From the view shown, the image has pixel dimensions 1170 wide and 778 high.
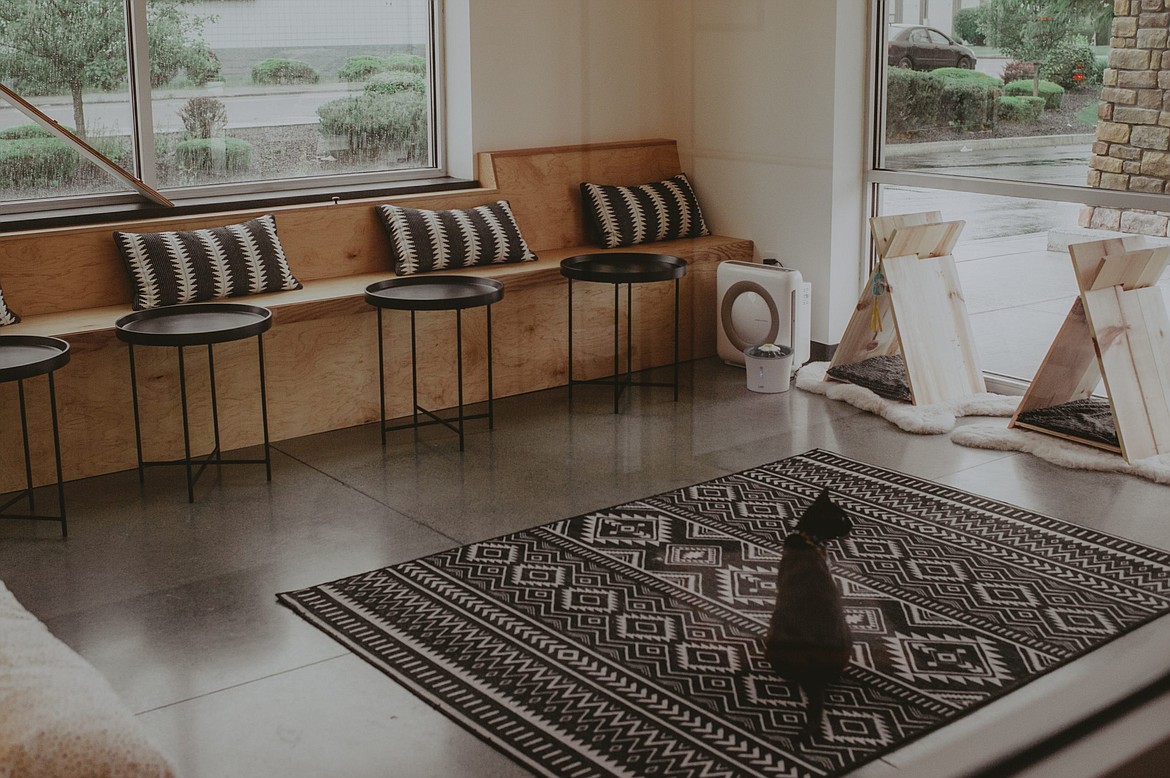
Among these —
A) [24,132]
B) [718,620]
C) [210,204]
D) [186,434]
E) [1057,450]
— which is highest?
[24,132]

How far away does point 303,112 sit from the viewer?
488 cm

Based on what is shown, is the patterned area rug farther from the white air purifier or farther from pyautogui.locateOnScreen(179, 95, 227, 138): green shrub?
pyautogui.locateOnScreen(179, 95, 227, 138): green shrub

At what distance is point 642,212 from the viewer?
5340 mm

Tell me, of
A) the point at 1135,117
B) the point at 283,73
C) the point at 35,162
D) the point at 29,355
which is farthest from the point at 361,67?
the point at 1135,117

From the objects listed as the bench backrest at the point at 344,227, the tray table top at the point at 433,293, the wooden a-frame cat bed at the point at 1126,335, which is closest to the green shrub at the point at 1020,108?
the wooden a-frame cat bed at the point at 1126,335

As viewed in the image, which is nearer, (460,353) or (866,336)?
(460,353)

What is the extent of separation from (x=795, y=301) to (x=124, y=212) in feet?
8.70

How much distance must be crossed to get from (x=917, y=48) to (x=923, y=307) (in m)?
1.19

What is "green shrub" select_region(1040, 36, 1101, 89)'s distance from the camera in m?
4.26

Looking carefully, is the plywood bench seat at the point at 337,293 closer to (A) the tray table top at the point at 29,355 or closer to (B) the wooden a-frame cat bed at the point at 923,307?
(A) the tray table top at the point at 29,355

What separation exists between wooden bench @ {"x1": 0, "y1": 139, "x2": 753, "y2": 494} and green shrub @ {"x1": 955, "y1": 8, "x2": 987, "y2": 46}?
129 centimetres

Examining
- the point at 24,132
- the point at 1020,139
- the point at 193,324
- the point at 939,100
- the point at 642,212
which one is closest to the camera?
the point at 193,324

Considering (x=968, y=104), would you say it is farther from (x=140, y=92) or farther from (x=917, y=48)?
(x=140, y=92)

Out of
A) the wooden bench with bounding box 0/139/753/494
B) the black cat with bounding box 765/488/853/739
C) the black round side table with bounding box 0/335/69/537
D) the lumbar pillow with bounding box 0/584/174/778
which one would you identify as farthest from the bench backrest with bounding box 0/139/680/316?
the lumbar pillow with bounding box 0/584/174/778
